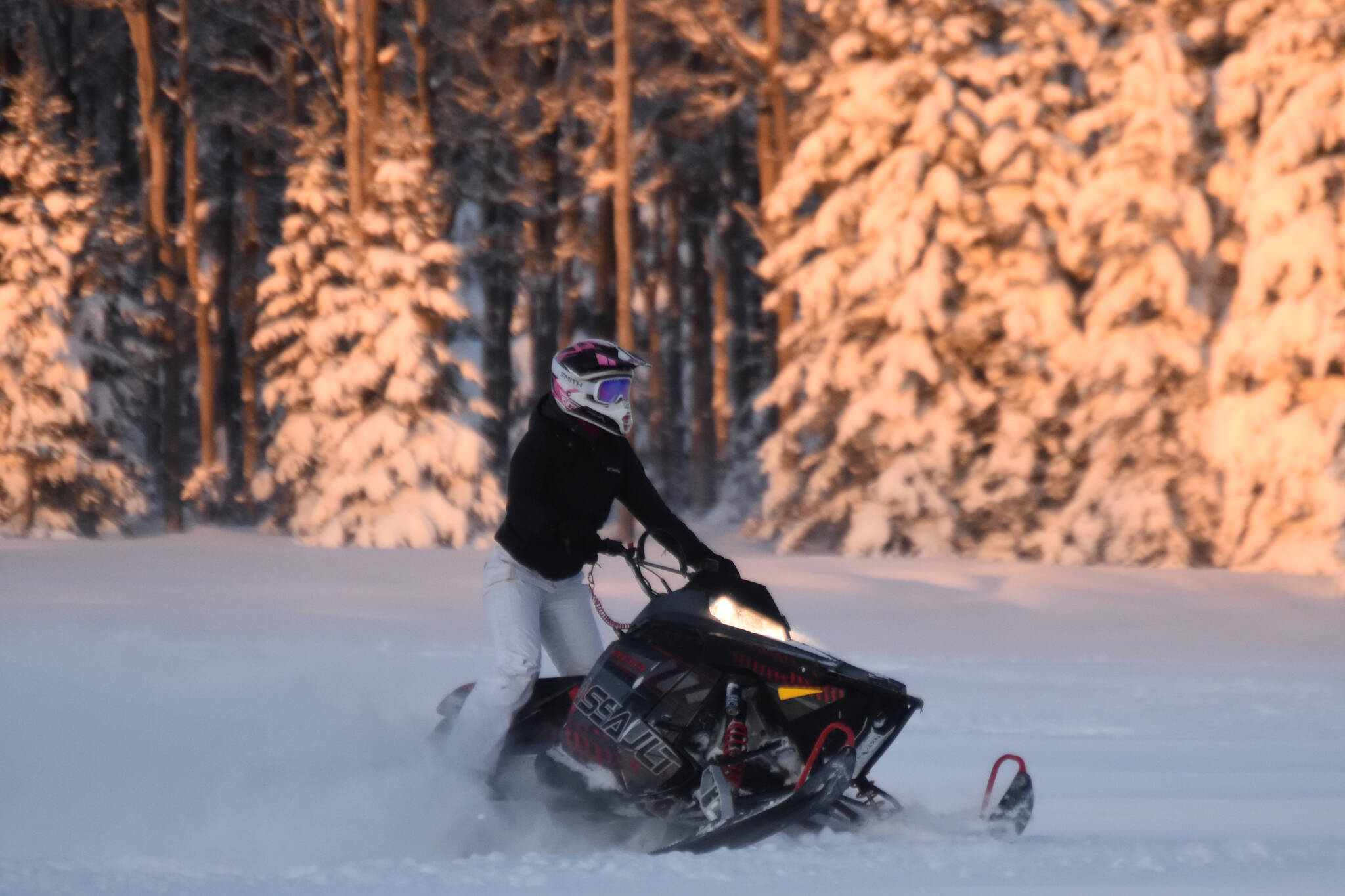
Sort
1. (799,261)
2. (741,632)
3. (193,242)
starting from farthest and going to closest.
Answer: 1. (193,242)
2. (799,261)
3. (741,632)

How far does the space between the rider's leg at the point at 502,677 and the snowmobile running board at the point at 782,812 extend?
3.40 feet

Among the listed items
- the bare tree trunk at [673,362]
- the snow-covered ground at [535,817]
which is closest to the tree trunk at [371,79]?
the bare tree trunk at [673,362]

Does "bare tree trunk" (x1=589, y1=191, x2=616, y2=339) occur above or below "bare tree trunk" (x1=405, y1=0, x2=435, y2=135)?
below

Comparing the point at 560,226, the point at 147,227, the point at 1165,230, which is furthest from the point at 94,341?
the point at 1165,230

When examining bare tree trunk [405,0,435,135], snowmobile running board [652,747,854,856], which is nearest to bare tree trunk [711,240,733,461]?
bare tree trunk [405,0,435,135]

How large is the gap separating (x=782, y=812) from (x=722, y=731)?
1.64ft

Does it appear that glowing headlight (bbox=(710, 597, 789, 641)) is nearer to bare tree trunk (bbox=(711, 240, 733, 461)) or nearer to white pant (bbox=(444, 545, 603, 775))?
white pant (bbox=(444, 545, 603, 775))

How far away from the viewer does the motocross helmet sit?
19.2 feet

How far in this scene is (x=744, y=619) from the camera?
5.55 meters

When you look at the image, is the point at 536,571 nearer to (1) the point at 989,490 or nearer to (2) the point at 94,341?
(1) the point at 989,490

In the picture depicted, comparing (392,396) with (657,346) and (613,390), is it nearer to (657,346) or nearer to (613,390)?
(657,346)

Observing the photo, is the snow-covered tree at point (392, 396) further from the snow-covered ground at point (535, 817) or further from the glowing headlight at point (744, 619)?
the glowing headlight at point (744, 619)

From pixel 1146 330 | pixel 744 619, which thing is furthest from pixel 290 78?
pixel 744 619

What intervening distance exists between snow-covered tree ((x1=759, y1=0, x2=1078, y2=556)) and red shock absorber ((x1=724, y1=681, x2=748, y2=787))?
15.6 metres
